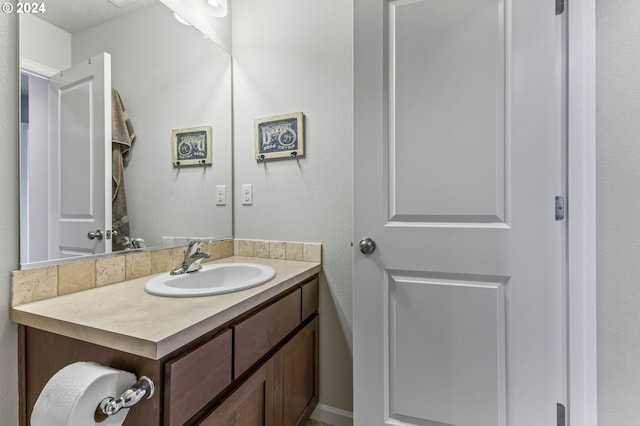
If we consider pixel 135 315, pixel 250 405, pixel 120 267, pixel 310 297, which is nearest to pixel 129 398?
pixel 135 315

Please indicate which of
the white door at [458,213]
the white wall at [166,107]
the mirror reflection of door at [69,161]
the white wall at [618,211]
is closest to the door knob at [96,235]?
the mirror reflection of door at [69,161]

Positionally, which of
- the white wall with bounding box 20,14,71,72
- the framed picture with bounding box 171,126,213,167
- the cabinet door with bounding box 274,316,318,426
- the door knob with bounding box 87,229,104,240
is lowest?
the cabinet door with bounding box 274,316,318,426

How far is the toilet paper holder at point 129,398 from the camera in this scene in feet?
1.90

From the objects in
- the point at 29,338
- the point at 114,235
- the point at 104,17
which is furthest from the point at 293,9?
the point at 29,338

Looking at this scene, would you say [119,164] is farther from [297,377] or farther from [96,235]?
[297,377]

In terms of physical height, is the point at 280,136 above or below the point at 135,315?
above

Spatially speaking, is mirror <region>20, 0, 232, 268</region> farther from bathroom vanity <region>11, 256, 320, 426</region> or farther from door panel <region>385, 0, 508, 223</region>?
door panel <region>385, 0, 508, 223</region>

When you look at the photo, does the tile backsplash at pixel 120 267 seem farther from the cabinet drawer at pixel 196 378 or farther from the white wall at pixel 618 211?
the white wall at pixel 618 211

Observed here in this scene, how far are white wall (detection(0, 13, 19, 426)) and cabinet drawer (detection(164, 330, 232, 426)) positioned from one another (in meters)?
0.53

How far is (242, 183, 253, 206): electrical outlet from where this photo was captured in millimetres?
1646


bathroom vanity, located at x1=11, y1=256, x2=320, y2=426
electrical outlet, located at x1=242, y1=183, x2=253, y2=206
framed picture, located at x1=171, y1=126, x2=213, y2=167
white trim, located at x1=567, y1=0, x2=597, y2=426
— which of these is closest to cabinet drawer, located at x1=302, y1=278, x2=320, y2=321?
bathroom vanity, located at x1=11, y1=256, x2=320, y2=426

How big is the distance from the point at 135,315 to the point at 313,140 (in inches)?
42.4

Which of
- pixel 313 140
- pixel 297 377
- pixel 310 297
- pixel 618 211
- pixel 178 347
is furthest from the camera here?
pixel 313 140

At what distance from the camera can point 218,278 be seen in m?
1.33
